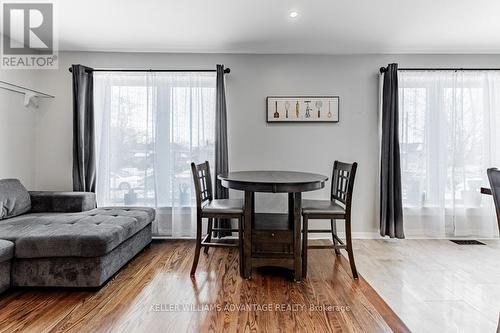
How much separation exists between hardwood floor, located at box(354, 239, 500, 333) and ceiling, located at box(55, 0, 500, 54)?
2298 mm

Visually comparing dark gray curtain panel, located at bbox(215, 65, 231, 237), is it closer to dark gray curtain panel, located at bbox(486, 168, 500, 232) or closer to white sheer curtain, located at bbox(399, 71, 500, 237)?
white sheer curtain, located at bbox(399, 71, 500, 237)

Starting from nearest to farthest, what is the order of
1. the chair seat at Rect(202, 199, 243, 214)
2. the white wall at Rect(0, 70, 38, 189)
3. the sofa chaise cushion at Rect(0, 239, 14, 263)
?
the sofa chaise cushion at Rect(0, 239, 14, 263)
the chair seat at Rect(202, 199, 243, 214)
the white wall at Rect(0, 70, 38, 189)

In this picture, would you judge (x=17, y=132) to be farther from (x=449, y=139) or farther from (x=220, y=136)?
(x=449, y=139)

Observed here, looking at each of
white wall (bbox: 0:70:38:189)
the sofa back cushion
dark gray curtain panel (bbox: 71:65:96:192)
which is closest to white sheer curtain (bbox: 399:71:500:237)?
dark gray curtain panel (bbox: 71:65:96:192)

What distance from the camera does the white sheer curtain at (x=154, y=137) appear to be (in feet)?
11.1

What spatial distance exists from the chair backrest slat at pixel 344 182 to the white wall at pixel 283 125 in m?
0.61

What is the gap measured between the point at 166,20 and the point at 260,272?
97.8 inches

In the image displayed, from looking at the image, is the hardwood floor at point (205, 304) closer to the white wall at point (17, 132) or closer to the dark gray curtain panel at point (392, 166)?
the dark gray curtain panel at point (392, 166)

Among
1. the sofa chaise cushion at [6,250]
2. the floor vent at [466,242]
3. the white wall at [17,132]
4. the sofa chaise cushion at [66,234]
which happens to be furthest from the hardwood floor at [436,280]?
the white wall at [17,132]

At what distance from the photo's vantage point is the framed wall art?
3455 millimetres

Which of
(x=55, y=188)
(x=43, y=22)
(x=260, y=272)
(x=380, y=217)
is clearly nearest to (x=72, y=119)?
(x=55, y=188)

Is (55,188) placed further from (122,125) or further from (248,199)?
(248,199)

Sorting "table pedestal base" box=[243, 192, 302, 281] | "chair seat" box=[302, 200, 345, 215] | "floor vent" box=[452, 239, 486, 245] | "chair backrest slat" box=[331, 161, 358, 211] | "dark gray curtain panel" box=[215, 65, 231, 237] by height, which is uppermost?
"dark gray curtain panel" box=[215, 65, 231, 237]

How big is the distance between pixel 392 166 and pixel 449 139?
83 cm
